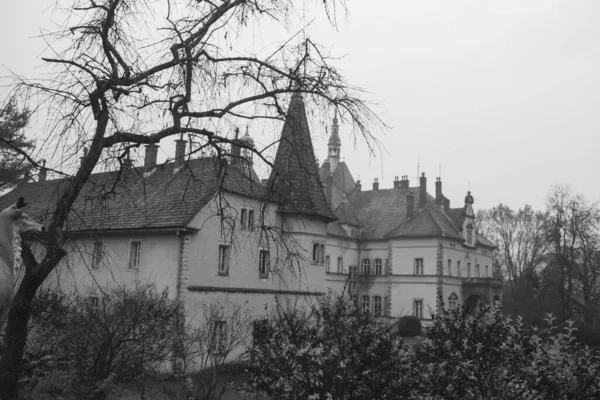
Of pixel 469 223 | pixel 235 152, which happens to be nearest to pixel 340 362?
pixel 235 152

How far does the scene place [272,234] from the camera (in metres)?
7.19

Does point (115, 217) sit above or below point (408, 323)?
above

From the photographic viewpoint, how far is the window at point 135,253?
22812mm

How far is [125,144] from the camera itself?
7.15 meters

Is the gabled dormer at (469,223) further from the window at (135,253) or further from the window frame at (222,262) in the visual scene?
the window at (135,253)

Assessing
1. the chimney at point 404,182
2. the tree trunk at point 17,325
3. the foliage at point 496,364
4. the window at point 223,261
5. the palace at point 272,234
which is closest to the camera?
the foliage at point 496,364

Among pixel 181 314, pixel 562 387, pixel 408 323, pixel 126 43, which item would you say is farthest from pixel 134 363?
pixel 408 323

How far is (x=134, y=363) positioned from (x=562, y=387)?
342 inches

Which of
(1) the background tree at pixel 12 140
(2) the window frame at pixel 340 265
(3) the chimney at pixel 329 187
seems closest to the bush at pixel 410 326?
(2) the window frame at pixel 340 265

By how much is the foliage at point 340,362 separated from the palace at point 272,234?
89cm

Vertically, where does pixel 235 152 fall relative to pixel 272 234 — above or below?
above

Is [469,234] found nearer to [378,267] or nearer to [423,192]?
[423,192]

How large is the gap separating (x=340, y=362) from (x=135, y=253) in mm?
17398

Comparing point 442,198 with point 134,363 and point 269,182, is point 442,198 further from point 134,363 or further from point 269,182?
point 269,182
